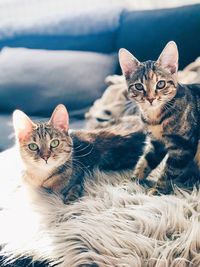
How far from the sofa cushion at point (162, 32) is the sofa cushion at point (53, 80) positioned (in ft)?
0.25

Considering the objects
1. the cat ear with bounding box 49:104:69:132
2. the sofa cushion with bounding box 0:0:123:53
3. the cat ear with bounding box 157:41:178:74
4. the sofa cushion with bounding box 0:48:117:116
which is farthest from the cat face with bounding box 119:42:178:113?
the sofa cushion with bounding box 0:0:123:53

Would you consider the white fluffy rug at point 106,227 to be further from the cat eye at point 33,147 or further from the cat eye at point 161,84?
the cat eye at point 161,84

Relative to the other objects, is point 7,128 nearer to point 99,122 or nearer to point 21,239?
point 99,122

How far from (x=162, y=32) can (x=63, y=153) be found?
51cm

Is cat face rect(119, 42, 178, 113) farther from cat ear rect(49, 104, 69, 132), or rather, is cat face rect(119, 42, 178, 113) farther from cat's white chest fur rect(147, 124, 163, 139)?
cat ear rect(49, 104, 69, 132)

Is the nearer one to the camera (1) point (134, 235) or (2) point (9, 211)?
(1) point (134, 235)

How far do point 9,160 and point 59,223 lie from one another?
244mm

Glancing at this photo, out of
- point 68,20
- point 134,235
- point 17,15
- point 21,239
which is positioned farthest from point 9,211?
point 17,15

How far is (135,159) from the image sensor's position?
32.2 inches

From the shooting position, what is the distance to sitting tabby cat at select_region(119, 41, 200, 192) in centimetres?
77

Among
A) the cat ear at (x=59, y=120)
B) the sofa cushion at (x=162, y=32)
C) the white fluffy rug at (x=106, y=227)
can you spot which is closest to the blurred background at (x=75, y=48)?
the sofa cushion at (x=162, y=32)

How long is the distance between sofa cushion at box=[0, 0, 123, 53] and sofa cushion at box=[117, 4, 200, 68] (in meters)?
0.06

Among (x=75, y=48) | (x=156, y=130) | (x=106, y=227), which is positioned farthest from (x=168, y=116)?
(x=75, y=48)

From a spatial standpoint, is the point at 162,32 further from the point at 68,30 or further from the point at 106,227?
the point at 106,227
